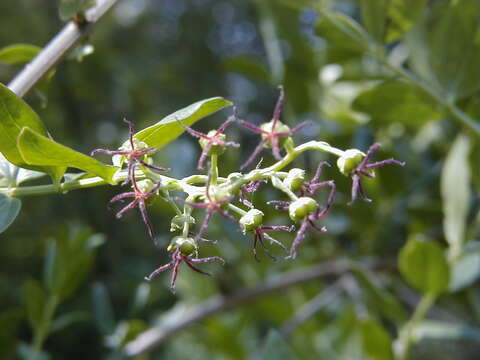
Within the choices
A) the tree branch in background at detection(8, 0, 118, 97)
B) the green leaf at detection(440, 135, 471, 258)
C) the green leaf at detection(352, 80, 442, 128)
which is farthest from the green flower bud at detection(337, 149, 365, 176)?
the green leaf at detection(440, 135, 471, 258)

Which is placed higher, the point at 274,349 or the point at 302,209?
the point at 302,209

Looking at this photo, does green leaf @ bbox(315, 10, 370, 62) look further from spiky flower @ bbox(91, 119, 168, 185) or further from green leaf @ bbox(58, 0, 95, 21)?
spiky flower @ bbox(91, 119, 168, 185)

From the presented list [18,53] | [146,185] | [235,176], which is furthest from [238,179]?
[18,53]

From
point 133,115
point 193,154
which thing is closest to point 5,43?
point 133,115

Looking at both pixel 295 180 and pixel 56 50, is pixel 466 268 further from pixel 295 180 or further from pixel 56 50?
pixel 56 50

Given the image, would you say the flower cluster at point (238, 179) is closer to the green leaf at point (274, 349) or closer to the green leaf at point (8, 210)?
the green leaf at point (8, 210)
